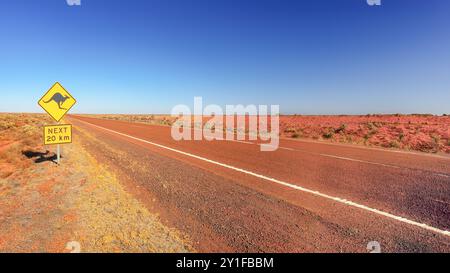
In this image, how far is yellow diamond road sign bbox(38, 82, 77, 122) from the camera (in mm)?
7816

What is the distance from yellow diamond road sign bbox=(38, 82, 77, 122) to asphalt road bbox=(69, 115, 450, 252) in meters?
2.40

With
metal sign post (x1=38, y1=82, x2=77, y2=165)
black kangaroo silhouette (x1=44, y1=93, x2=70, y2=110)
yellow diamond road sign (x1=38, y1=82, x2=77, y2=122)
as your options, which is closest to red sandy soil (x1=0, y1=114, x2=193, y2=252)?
metal sign post (x1=38, y1=82, x2=77, y2=165)

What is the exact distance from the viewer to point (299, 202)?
516 cm

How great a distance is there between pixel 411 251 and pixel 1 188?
869 centimetres

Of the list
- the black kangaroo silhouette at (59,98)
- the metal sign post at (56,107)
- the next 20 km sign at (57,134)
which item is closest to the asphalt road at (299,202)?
the next 20 km sign at (57,134)

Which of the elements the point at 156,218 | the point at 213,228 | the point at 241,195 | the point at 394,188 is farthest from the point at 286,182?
the point at 156,218

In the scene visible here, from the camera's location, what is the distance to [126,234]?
3750 millimetres

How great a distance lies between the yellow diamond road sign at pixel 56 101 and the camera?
7816 millimetres

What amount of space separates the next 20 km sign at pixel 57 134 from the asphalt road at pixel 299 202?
173 centimetres

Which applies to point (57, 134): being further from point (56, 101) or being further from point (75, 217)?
point (75, 217)

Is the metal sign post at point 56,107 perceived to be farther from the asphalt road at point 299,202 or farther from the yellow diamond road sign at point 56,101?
the asphalt road at point 299,202

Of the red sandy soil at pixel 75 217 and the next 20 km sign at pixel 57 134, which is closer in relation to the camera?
the red sandy soil at pixel 75 217

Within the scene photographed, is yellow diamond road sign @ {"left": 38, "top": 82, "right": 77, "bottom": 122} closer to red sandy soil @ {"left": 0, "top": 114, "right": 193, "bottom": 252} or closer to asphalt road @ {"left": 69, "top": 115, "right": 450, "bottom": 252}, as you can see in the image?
red sandy soil @ {"left": 0, "top": 114, "right": 193, "bottom": 252}

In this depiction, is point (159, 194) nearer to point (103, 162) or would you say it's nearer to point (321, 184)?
point (321, 184)
